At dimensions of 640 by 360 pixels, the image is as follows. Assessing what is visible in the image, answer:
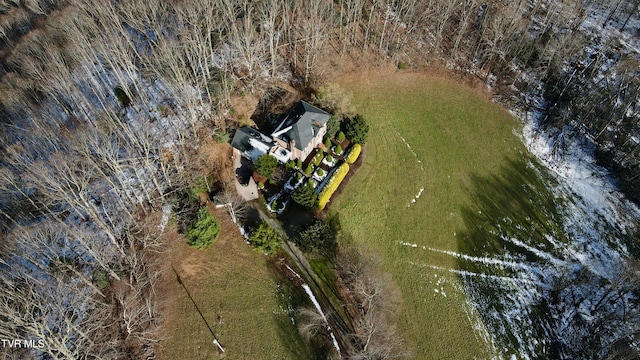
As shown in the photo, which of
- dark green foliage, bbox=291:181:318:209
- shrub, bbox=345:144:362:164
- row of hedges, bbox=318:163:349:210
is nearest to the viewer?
dark green foliage, bbox=291:181:318:209

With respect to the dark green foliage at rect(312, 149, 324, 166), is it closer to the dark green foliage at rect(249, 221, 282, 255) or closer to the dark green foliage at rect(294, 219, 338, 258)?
the dark green foliage at rect(294, 219, 338, 258)

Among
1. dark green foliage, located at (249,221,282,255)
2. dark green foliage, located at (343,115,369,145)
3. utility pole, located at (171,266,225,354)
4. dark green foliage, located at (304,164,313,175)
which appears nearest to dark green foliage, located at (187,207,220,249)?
utility pole, located at (171,266,225,354)

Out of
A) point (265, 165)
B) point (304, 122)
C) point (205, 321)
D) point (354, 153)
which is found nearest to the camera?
point (205, 321)

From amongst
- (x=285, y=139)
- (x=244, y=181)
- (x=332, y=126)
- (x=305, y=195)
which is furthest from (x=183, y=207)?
(x=332, y=126)

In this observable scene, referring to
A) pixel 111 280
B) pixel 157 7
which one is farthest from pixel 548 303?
pixel 157 7

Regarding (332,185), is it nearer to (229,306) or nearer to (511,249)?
(229,306)

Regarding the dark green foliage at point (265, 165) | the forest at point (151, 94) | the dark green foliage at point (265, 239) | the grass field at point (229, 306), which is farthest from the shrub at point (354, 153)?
the grass field at point (229, 306)
